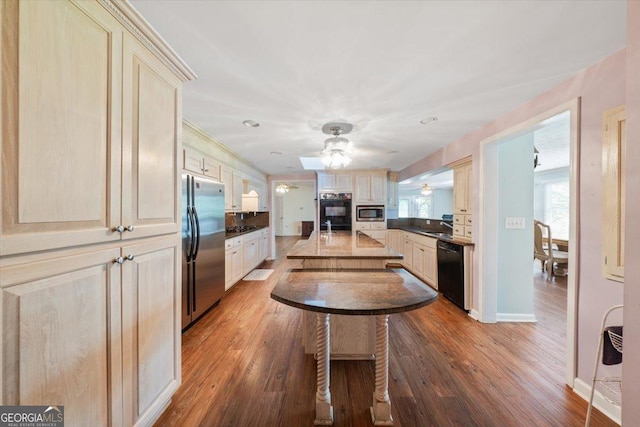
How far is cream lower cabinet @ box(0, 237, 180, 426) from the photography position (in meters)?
0.79

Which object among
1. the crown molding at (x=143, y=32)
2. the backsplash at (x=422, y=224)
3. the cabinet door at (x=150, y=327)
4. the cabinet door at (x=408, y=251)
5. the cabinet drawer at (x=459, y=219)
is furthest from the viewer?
the backsplash at (x=422, y=224)

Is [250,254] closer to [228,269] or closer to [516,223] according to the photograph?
[228,269]

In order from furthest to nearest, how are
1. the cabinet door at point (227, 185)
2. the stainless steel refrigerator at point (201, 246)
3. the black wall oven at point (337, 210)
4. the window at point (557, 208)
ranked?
the window at point (557, 208), the black wall oven at point (337, 210), the cabinet door at point (227, 185), the stainless steel refrigerator at point (201, 246)

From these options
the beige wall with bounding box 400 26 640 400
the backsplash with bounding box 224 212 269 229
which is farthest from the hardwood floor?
the backsplash with bounding box 224 212 269 229

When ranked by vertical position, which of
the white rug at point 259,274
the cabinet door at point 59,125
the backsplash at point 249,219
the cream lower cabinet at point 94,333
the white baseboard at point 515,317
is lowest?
the white rug at point 259,274

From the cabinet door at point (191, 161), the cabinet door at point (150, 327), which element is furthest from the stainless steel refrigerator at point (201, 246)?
the cabinet door at point (150, 327)

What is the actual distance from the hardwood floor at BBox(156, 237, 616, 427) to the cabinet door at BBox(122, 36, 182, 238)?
121 centimetres

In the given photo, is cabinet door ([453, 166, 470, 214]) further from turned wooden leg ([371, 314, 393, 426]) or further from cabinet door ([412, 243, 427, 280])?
turned wooden leg ([371, 314, 393, 426])

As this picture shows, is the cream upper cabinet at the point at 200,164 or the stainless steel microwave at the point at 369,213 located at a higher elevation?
the cream upper cabinet at the point at 200,164

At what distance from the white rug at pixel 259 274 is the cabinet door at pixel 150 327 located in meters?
3.04

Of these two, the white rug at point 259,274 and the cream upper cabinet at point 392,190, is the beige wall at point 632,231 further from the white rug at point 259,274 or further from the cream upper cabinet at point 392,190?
the cream upper cabinet at point 392,190

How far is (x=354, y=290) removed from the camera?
4.37 ft

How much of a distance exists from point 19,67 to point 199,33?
0.87 m

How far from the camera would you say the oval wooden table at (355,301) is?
112 cm
